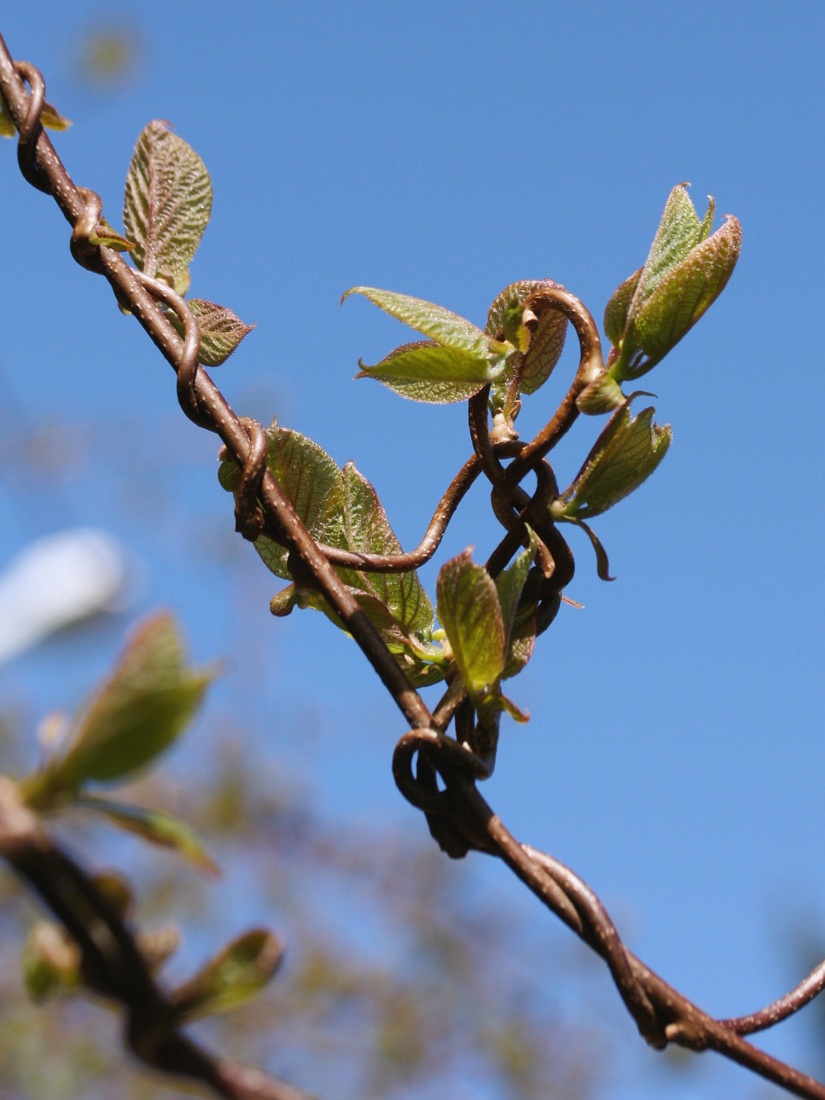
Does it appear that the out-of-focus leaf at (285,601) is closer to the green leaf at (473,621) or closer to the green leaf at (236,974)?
the green leaf at (473,621)

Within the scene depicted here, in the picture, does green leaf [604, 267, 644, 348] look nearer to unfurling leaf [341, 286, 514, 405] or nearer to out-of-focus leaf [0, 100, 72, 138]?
unfurling leaf [341, 286, 514, 405]

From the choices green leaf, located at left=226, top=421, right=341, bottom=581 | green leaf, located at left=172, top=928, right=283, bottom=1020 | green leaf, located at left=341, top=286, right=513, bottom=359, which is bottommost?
green leaf, located at left=172, top=928, right=283, bottom=1020

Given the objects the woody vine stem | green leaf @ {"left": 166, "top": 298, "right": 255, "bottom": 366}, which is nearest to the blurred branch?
the woody vine stem

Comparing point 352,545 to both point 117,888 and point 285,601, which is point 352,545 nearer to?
point 285,601

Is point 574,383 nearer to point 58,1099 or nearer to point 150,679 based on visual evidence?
point 150,679

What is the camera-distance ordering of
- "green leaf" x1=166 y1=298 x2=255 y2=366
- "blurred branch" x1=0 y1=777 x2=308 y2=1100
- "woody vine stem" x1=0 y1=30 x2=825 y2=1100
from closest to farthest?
"blurred branch" x1=0 y1=777 x2=308 y2=1100, "woody vine stem" x1=0 y1=30 x2=825 y2=1100, "green leaf" x1=166 y1=298 x2=255 y2=366

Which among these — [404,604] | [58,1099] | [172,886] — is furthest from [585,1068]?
[404,604]

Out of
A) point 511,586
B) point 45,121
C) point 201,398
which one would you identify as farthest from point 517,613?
point 45,121
